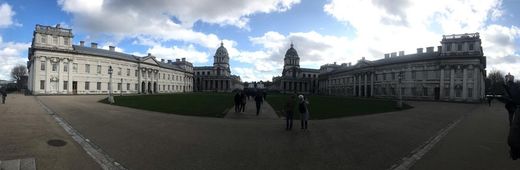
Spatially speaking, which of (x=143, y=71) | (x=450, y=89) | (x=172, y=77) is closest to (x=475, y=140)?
(x=450, y=89)

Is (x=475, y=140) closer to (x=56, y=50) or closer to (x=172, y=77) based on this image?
(x=56, y=50)

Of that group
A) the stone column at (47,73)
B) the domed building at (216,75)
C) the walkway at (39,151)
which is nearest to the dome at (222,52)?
the domed building at (216,75)

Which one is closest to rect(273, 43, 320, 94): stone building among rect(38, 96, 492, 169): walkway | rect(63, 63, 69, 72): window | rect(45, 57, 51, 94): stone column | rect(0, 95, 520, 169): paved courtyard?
rect(63, 63, 69, 72): window

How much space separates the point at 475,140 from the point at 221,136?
9.71m

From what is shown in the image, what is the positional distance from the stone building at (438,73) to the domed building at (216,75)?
7491 cm

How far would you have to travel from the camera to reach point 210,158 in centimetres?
796

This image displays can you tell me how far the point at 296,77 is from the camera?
14500 cm

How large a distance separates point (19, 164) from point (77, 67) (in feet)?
244

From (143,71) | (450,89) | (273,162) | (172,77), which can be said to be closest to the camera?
(273,162)

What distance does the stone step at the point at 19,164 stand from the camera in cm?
666

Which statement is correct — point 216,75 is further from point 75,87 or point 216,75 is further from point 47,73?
point 47,73

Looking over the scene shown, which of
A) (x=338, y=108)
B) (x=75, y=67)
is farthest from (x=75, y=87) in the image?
(x=338, y=108)

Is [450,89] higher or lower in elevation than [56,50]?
lower

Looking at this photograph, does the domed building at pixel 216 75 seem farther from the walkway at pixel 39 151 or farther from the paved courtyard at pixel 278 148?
the walkway at pixel 39 151
